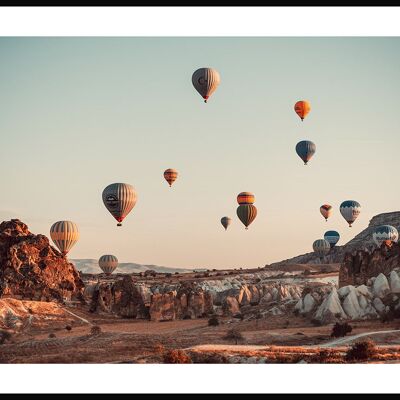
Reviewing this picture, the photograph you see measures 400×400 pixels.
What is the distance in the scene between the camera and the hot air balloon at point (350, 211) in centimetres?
13125

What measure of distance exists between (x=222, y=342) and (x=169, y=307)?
2350cm

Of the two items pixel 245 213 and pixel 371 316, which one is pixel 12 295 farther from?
pixel 245 213

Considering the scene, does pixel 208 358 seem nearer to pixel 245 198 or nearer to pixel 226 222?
pixel 245 198

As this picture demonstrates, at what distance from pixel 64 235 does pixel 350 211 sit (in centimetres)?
5987

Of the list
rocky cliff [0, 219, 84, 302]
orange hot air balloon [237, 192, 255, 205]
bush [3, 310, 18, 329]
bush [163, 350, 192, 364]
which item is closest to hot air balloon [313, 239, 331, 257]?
orange hot air balloon [237, 192, 255, 205]

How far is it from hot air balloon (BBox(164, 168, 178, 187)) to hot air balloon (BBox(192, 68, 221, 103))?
19383 mm

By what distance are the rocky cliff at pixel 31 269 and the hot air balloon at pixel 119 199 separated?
8429mm

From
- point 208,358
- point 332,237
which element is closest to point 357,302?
point 208,358

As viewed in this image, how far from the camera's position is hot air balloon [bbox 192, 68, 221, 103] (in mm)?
93188

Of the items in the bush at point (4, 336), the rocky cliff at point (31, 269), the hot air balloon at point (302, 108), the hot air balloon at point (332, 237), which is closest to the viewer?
the bush at point (4, 336)

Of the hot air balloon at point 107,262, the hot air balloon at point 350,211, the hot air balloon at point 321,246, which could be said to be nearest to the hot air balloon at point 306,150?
the hot air balloon at point 350,211

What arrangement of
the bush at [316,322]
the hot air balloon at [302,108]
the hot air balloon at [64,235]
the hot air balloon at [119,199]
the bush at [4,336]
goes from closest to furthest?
the bush at [4,336]
the bush at [316,322]
the hot air balloon at [119,199]
the hot air balloon at [64,235]
the hot air balloon at [302,108]

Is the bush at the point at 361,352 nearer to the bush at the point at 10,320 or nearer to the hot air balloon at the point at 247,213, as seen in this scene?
the bush at the point at 10,320

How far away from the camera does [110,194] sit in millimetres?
86875
